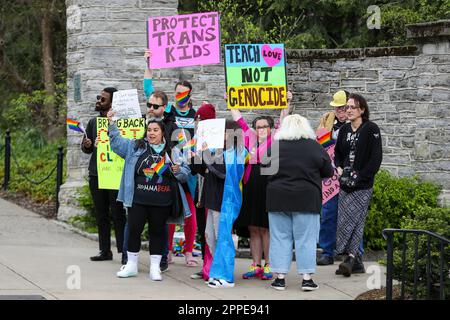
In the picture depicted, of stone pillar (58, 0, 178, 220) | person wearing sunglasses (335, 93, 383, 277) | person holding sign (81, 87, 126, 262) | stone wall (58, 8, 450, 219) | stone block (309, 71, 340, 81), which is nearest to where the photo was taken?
person wearing sunglasses (335, 93, 383, 277)

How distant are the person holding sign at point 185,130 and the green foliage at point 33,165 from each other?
4.94 meters

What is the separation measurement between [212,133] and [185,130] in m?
0.92

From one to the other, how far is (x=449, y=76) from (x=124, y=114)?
4054mm

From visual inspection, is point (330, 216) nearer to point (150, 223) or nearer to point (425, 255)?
point (150, 223)

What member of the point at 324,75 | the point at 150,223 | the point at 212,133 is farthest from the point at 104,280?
the point at 324,75

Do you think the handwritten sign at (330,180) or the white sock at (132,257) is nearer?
the white sock at (132,257)

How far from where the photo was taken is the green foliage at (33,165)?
→ 1588 cm

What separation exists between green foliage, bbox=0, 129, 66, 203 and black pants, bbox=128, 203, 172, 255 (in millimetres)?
5684

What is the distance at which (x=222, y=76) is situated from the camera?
1355 cm

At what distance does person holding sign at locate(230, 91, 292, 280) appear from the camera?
998cm

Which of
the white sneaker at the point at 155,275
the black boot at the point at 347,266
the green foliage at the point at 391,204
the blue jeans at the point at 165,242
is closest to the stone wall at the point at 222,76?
the green foliage at the point at 391,204

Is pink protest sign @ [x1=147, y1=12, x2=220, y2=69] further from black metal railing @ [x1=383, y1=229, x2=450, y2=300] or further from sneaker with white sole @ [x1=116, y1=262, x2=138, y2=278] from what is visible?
black metal railing @ [x1=383, y1=229, x2=450, y2=300]

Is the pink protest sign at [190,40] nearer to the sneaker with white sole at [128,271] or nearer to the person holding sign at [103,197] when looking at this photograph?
the person holding sign at [103,197]

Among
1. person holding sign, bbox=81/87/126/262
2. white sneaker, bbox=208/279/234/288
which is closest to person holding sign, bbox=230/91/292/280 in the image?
white sneaker, bbox=208/279/234/288
